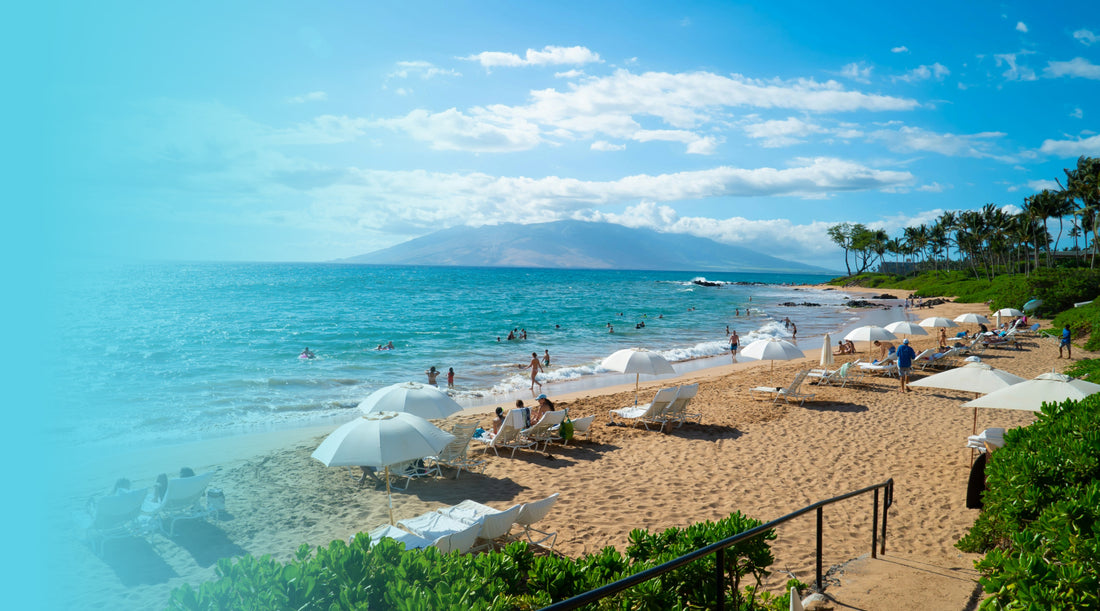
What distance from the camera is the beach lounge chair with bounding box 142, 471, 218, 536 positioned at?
8.21m

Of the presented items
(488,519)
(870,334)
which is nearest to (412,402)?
(488,519)

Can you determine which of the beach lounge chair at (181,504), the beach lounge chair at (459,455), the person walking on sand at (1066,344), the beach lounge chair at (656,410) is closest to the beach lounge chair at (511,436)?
the beach lounge chair at (459,455)

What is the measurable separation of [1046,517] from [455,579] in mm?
3930

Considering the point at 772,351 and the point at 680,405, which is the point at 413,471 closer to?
the point at 680,405

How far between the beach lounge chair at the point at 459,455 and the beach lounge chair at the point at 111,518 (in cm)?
432

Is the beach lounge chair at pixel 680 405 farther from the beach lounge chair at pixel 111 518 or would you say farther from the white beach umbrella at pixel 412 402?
Result: the beach lounge chair at pixel 111 518

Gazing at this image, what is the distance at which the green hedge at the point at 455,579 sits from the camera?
2973 mm

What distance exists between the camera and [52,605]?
639 centimetres

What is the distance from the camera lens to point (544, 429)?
37.7 ft

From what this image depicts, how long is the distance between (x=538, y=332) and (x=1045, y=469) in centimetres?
3489

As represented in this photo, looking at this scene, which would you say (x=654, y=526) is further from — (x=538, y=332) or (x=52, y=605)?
(x=538, y=332)

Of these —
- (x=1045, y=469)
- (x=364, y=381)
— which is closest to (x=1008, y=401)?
(x=1045, y=469)

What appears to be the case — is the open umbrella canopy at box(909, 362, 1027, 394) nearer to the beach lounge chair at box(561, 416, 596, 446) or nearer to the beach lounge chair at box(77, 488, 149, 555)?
the beach lounge chair at box(561, 416, 596, 446)

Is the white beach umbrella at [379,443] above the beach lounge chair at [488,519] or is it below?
above
